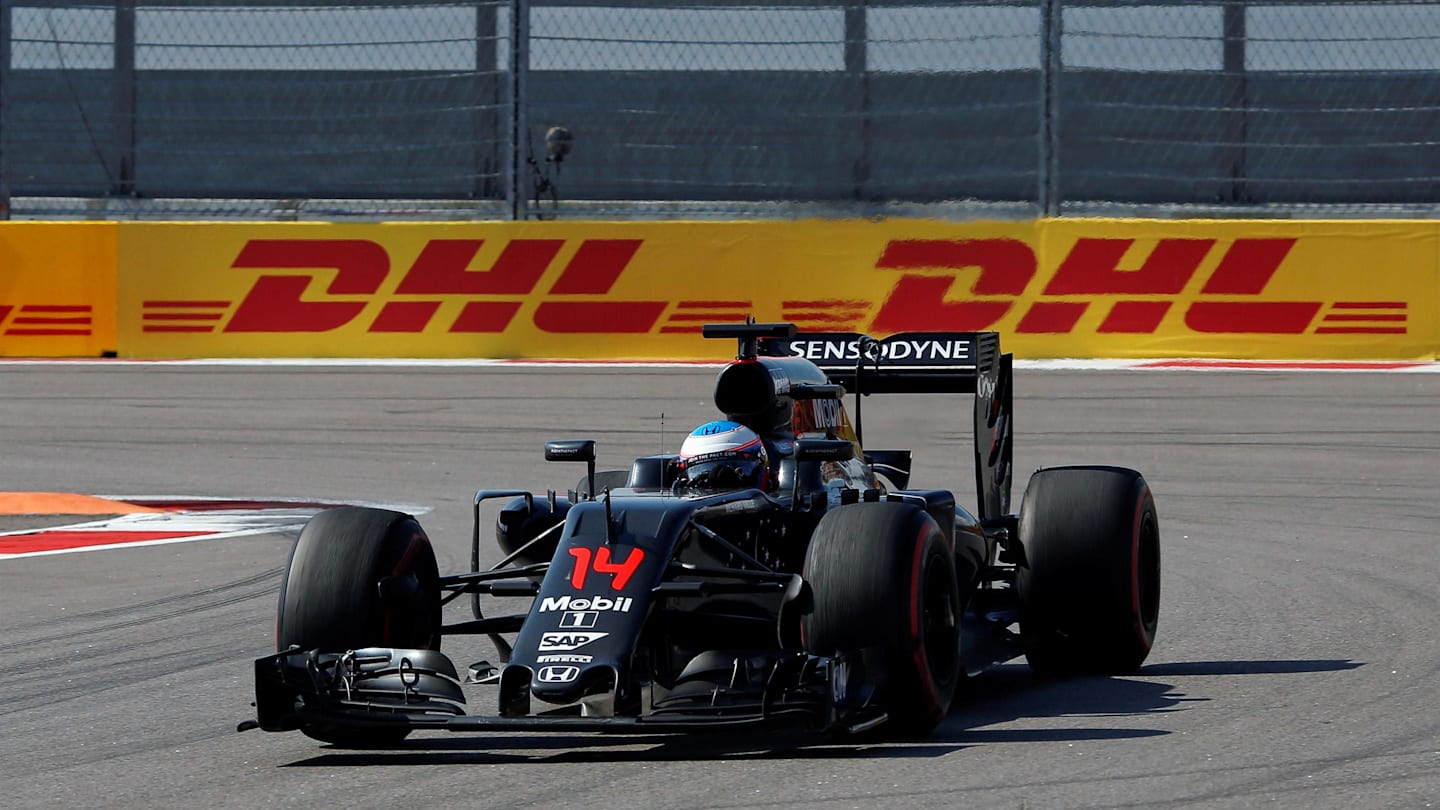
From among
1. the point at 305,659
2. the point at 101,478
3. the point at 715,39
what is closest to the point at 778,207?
the point at 715,39

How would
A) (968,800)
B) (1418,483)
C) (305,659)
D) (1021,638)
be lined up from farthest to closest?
(1418,483) < (1021,638) < (305,659) < (968,800)

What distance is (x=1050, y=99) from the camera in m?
17.5

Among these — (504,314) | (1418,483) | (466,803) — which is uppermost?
(504,314)

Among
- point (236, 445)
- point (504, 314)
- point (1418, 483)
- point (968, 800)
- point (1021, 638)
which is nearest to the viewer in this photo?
point (968, 800)

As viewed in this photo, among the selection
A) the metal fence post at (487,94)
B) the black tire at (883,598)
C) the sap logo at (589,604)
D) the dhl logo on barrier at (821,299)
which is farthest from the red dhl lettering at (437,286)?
the sap logo at (589,604)

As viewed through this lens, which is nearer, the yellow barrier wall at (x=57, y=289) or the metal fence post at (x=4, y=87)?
the yellow barrier wall at (x=57, y=289)

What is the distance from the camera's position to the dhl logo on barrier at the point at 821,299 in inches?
668

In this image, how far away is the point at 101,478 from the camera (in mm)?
13391

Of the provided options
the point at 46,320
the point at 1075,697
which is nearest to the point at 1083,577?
the point at 1075,697

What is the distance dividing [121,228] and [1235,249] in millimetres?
8861

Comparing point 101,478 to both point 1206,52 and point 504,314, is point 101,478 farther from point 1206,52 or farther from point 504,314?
point 1206,52

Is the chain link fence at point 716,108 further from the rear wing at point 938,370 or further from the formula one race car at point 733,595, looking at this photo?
the formula one race car at point 733,595

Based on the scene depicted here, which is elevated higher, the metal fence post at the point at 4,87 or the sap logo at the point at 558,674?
the metal fence post at the point at 4,87

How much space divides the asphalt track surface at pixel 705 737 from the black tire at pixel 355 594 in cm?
30
